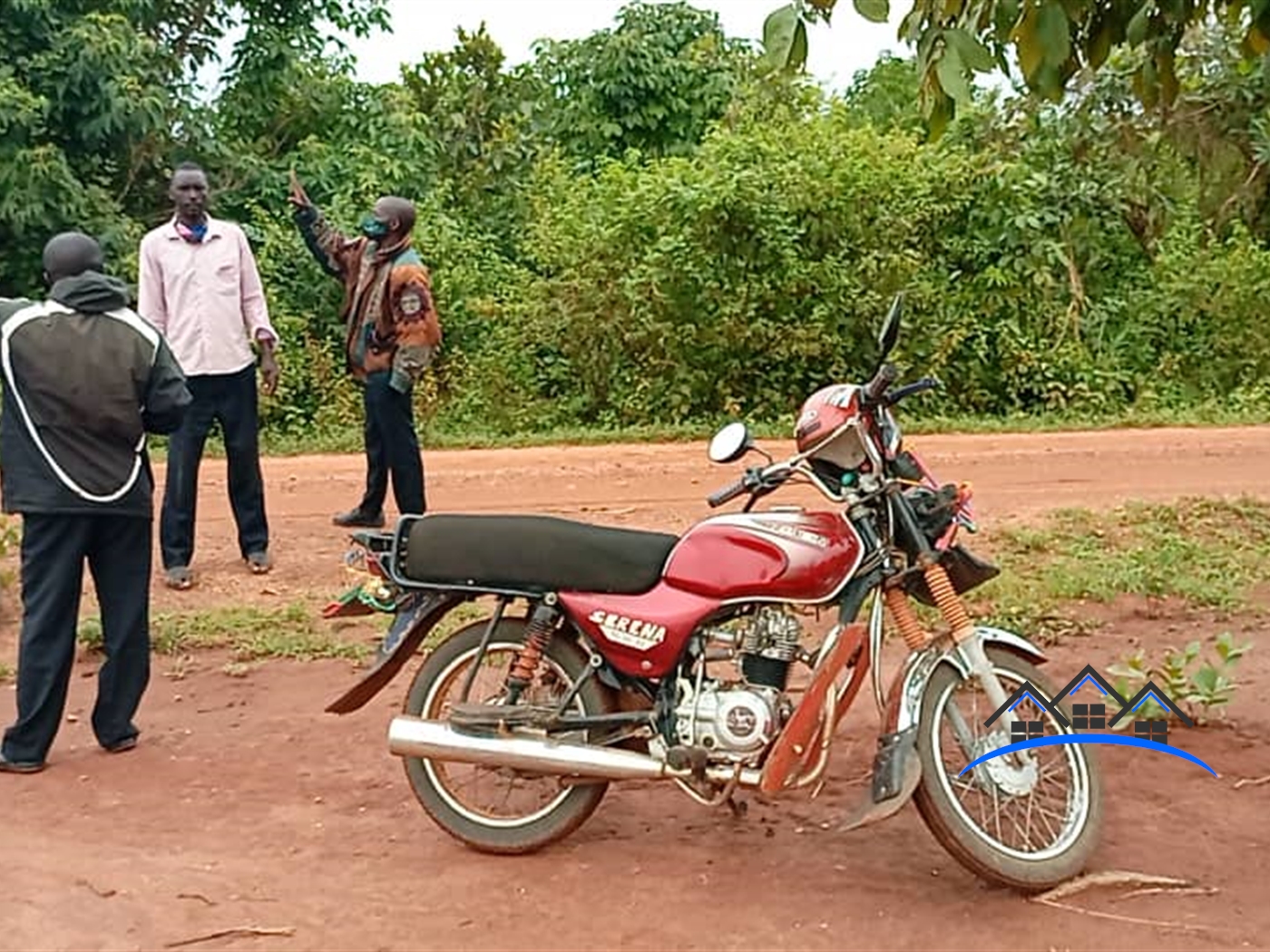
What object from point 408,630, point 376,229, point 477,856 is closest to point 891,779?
point 477,856

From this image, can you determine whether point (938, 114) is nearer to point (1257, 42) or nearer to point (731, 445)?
point (731, 445)

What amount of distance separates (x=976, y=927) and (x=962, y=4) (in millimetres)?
2214

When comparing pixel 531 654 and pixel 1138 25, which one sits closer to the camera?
pixel 1138 25

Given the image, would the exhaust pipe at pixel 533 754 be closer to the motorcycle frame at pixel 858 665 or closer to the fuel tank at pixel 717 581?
the motorcycle frame at pixel 858 665

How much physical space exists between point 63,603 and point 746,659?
240cm

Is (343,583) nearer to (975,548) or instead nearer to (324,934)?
(975,548)

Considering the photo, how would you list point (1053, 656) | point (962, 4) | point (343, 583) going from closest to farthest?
point (962, 4)
point (1053, 656)
point (343, 583)

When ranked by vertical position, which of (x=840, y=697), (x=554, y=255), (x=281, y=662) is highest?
(x=554, y=255)

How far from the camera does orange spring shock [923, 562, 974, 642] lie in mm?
4355

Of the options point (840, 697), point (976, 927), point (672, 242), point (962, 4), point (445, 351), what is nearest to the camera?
point (962, 4)

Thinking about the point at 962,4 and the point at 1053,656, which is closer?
the point at 962,4

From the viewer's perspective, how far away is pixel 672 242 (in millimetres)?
13797

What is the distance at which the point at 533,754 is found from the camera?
450 cm

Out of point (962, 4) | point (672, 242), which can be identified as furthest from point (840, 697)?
point (672, 242)
